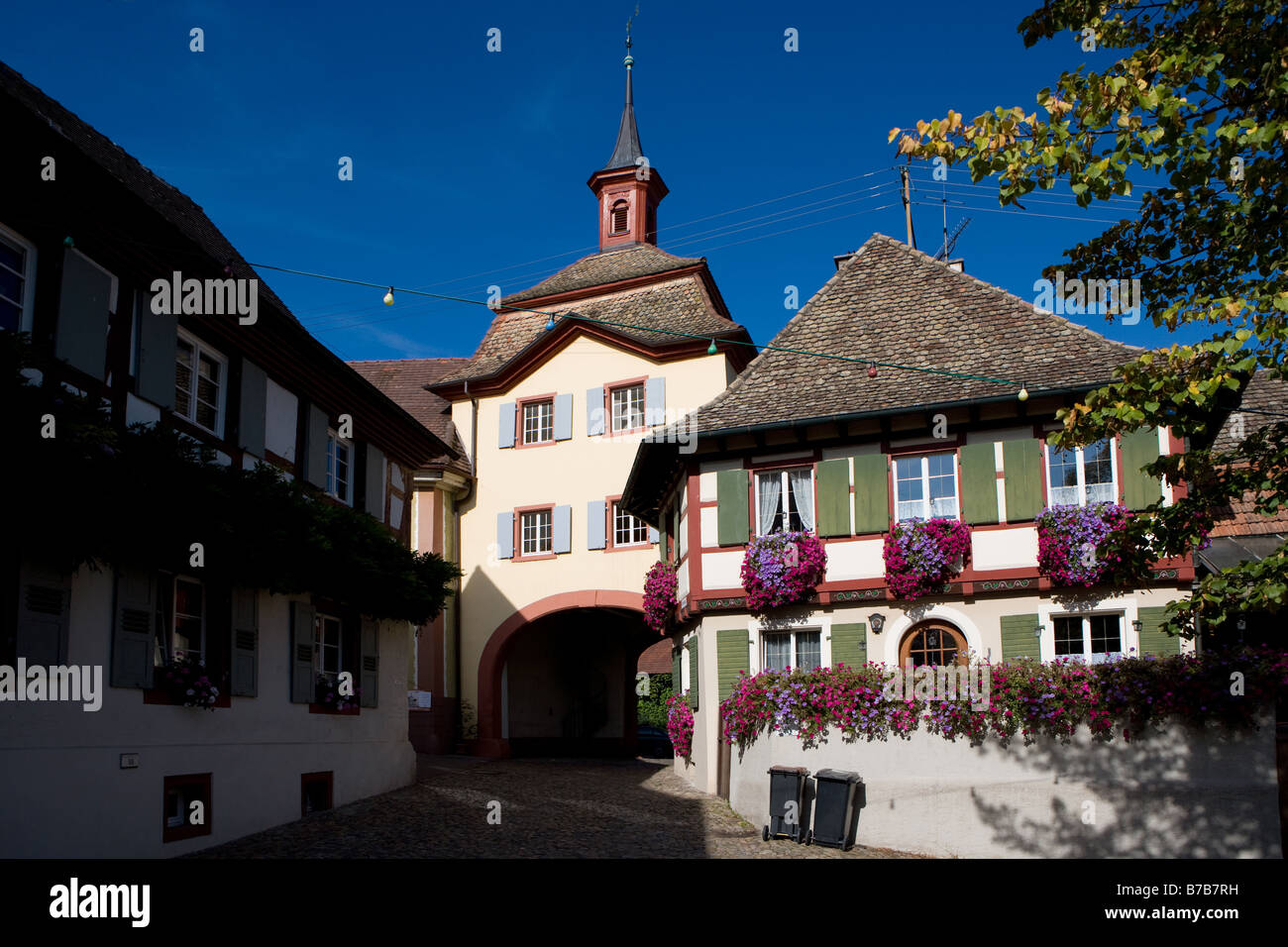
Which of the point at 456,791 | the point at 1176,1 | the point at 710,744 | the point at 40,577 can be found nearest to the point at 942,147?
the point at 1176,1

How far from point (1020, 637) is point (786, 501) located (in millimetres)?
3760

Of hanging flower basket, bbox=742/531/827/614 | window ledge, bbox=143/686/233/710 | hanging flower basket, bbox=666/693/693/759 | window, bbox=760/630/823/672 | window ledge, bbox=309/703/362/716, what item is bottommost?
hanging flower basket, bbox=666/693/693/759

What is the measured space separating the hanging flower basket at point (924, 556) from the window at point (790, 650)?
1504mm

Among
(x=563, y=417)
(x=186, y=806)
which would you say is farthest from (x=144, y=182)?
(x=563, y=417)

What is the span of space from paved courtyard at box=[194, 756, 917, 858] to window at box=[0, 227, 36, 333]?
5.59 m

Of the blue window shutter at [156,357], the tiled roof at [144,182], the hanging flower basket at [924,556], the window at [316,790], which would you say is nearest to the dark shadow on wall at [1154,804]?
the hanging flower basket at [924,556]

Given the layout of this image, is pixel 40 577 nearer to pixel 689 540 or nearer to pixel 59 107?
pixel 59 107

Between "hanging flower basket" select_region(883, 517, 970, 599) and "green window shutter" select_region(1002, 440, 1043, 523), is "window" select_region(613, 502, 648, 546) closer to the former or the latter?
"hanging flower basket" select_region(883, 517, 970, 599)

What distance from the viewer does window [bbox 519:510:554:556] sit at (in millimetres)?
25734

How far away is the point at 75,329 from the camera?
1089cm

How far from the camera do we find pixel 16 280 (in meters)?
10.5

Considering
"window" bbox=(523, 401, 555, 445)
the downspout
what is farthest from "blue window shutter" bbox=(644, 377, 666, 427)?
the downspout

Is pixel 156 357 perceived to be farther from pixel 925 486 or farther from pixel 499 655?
pixel 499 655

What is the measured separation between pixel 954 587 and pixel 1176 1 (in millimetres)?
8527
